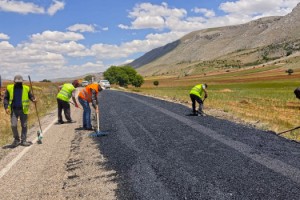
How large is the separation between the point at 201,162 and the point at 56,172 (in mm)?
3095

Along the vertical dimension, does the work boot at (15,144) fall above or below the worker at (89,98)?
below

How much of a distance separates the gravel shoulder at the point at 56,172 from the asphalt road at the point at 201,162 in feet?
1.06

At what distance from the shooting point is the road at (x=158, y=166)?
243 inches

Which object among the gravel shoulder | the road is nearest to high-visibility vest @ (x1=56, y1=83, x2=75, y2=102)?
the road

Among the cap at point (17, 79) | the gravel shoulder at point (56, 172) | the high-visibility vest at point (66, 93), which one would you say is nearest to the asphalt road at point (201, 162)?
the gravel shoulder at point (56, 172)

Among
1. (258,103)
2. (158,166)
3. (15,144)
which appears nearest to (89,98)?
(15,144)

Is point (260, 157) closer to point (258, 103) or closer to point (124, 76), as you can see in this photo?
point (258, 103)

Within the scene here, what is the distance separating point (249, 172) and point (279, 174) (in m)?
0.54

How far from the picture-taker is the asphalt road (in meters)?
6.04

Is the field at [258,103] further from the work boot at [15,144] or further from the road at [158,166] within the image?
the work boot at [15,144]

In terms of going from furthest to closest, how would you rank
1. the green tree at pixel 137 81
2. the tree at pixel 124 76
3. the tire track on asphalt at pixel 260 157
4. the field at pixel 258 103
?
the tree at pixel 124 76
the green tree at pixel 137 81
the field at pixel 258 103
the tire track on asphalt at pixel 260 157

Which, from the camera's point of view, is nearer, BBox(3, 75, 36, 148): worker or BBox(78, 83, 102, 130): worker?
BBox(3, 75, 36, 148): worker

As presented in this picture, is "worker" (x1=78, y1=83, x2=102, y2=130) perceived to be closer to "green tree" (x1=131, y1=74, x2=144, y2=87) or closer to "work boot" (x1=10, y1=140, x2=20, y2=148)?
"work boot" (x1=10, y1=140, x2=20, y2=148)

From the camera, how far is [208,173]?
7.04 meters
